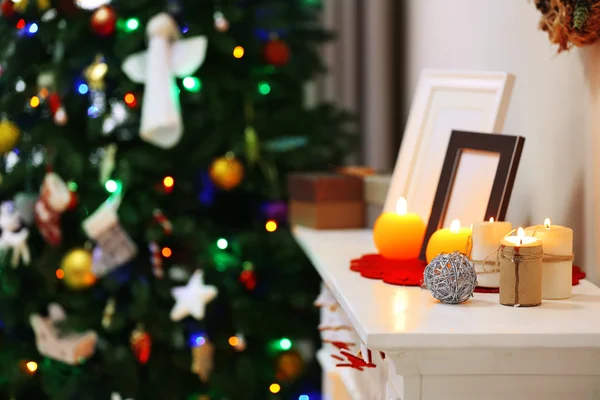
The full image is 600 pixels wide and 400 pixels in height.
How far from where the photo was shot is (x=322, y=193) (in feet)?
6.86

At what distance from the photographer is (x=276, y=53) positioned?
7.70ft

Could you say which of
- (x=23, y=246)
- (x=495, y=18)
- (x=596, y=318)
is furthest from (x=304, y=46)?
(x=596, y=318)

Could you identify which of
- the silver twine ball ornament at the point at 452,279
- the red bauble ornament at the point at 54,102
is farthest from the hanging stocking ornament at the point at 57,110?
the silver twine ball ornament at the point at 452,279

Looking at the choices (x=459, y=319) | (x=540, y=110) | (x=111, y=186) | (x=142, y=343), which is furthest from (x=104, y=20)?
(x=459, y=319)

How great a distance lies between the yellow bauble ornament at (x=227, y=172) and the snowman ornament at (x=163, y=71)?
0.41 ft

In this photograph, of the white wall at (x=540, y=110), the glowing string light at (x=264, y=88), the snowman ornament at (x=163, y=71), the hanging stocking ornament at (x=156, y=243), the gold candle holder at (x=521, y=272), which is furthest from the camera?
the glowing string light at (x=264, y=88)

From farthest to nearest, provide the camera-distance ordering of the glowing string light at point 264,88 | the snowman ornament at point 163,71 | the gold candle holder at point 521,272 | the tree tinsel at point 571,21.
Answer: the glowing string light at point 264,88 < the snowman ornament at point 163,71 < the tree tinsel at point 571,21 < the gold candle holder at point 521,272

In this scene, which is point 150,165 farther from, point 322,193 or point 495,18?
point 495,18

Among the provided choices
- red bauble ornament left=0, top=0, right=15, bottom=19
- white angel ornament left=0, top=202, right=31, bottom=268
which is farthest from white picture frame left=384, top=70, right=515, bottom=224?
red bauble ornament left=0, top=0, right=15, bottom=19

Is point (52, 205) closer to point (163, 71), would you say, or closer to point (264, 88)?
point (163, 71)

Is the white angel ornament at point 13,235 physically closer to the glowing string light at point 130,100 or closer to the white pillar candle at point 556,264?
the glowing string light at point 130,100

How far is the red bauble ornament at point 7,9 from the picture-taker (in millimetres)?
2377

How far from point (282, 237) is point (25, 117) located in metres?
0.83

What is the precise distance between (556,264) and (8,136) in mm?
1759
